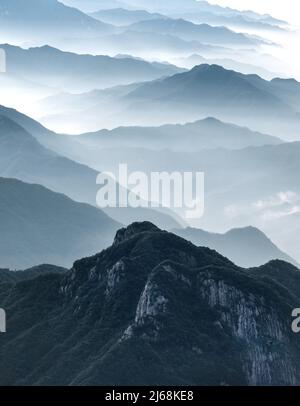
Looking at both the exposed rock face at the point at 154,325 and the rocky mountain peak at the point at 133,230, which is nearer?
the exposed rock face at the point at 154,325

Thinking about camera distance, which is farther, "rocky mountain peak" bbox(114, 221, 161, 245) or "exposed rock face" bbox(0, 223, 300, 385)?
"rocky mountain peak" bbox(114, 221, 161, 245)

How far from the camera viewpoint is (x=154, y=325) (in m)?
160

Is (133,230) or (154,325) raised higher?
(133,230)

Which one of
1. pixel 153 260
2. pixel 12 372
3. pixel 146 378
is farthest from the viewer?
pixel 153 260

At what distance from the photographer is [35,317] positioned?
590 ft

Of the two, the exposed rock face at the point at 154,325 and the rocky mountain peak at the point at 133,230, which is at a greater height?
the rocky mountain peak at the point at 133,230

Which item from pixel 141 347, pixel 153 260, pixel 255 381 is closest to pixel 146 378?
pixel 141 347

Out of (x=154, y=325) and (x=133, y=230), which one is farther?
(x=133, y=230)

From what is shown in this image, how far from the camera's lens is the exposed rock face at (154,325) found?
509 ft

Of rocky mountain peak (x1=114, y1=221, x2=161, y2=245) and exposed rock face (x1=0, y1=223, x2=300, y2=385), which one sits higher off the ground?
rocky mountain peak (x1=114, y1=221, x2=161, y2=245)

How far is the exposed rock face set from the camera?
15525 centimetres
